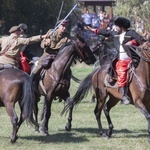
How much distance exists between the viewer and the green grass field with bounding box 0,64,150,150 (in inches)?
467

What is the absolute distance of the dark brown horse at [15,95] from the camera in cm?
1184

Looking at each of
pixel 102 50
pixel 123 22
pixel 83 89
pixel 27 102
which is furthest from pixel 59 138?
pixel 102 50

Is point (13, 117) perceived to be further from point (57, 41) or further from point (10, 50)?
point (57, 41)

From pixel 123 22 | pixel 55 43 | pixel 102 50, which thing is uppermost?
pixel 123 22

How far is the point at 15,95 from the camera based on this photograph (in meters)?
11.9

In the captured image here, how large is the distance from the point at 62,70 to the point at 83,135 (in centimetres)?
151

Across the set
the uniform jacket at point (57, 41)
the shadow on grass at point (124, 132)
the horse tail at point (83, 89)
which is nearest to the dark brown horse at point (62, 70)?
the horse tail at point (83, 89)

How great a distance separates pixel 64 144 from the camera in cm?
1208

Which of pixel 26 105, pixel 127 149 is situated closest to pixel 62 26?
pixel 26 105

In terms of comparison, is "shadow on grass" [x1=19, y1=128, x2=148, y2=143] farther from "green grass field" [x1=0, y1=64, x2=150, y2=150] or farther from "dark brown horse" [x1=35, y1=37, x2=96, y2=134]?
"dark brown horse" [x1=35, y1=37, x2=96, y2=134]

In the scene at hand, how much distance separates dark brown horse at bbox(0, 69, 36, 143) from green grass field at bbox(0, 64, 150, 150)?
0.54m

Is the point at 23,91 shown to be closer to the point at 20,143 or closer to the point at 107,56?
the point at 20,143

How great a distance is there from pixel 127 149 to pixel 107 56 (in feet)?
13.9

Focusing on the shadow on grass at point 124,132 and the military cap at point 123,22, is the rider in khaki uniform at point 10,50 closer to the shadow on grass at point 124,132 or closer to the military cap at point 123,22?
the military cap at point 123,22
